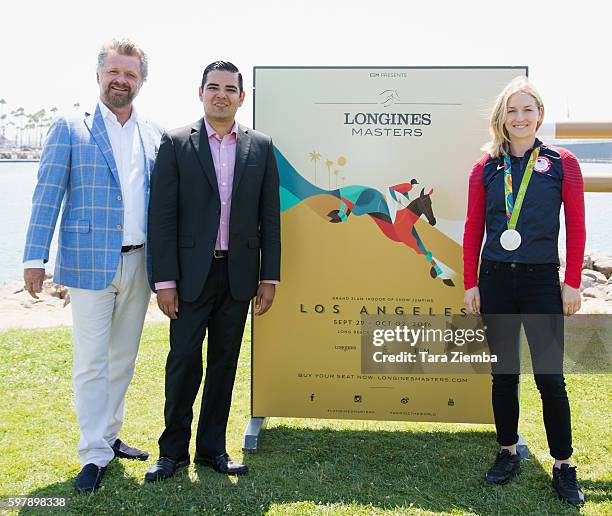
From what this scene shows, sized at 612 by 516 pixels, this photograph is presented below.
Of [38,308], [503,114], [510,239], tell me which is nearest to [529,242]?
[510,239]

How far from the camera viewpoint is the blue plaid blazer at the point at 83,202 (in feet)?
9.62

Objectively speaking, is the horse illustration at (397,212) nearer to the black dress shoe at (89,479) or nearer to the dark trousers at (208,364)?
the dark trousers at (208,364)

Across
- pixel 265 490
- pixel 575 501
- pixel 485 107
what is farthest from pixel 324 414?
pixel 485 107

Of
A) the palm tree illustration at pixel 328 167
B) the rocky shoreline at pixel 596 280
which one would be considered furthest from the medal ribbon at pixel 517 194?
the rocky shoreline at pixel 596 280

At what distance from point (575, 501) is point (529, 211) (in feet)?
4.49

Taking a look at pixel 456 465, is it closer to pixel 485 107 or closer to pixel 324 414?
pixel 324 414

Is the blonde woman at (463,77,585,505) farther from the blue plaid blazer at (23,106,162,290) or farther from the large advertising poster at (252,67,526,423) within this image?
the blue plaid blazer at (23,106,162,290)

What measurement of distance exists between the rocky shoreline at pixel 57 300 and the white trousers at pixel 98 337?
16.4 ft

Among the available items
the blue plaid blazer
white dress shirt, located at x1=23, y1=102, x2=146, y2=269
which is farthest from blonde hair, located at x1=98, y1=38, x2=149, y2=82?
the blue plaid blazer

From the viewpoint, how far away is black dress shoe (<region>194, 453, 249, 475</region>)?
124 inches

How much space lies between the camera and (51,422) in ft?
12.6

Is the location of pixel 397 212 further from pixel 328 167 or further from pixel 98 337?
pixel 98 337

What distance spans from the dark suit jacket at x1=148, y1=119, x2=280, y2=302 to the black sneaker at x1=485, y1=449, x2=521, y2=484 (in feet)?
5.00

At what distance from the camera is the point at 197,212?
2.99 metres
